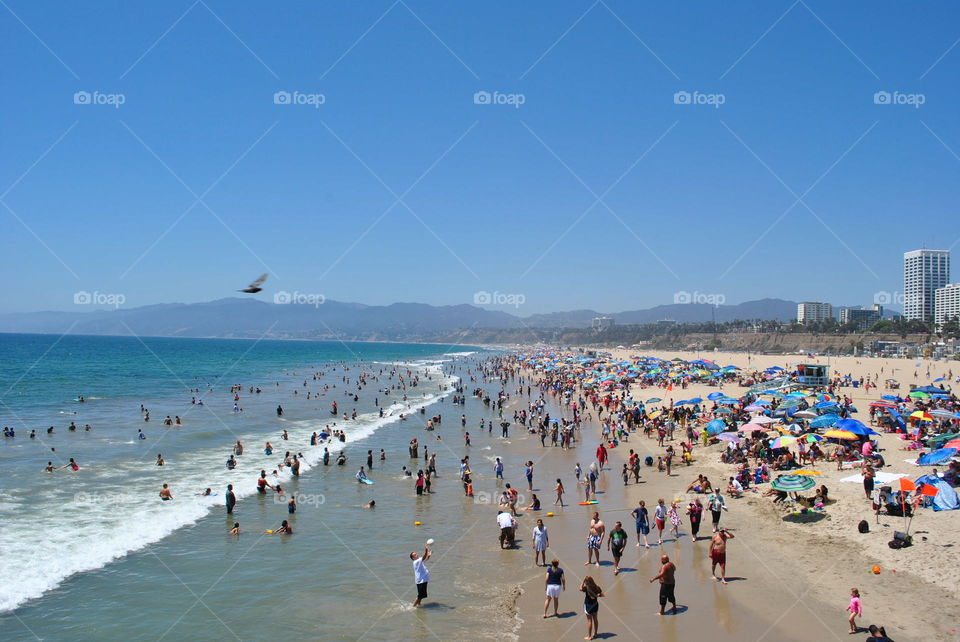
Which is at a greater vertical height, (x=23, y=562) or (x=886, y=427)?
(x=886, y=427)

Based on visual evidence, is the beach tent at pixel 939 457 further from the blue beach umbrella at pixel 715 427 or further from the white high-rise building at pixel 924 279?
the white high-rise building at pixel 924 279

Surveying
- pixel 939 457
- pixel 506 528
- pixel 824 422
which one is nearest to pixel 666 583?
pixel 506 528

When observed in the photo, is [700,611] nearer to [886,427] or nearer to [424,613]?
[424,613]

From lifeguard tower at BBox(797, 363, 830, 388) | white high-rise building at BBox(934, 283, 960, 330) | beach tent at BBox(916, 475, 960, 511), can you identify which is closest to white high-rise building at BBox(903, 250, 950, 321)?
white high-rise building at BBox(934, 283, 960, 330)

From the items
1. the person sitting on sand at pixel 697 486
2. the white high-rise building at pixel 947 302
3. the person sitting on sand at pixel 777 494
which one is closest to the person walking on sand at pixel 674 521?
the person sitting on sand at pixel 777 494

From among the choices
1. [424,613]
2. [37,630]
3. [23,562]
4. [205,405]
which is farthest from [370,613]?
[205,405]

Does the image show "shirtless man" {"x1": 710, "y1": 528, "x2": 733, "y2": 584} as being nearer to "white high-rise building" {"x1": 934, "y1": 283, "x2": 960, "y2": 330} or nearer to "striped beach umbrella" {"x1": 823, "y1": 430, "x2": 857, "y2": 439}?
"striped beach umbrella" {"x1": 823, "y1": 430, "x2": 857, "y2": 439}
